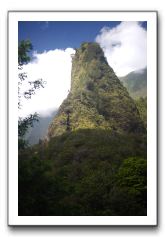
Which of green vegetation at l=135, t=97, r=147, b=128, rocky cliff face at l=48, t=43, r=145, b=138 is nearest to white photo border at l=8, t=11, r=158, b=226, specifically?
green vegetation at l=135, t=97, r=147, b=128

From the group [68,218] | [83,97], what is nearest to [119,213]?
[68,218]

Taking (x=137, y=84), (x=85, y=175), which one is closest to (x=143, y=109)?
(x=137, y=84)

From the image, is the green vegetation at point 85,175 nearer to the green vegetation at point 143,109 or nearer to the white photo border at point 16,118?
the white photo border at point 16,118

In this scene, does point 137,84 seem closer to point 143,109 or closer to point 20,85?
point 143,109

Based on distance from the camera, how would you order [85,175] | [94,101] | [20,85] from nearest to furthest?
[85,175], [20,85], [94,101]

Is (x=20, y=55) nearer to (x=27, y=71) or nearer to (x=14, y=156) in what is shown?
(x=27, y=71)

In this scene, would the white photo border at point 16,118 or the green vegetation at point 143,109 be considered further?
the green vegetation at point 143,109

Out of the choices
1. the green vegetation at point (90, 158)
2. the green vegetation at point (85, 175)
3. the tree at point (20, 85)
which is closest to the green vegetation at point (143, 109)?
the green vegetation at point (90, 158)
